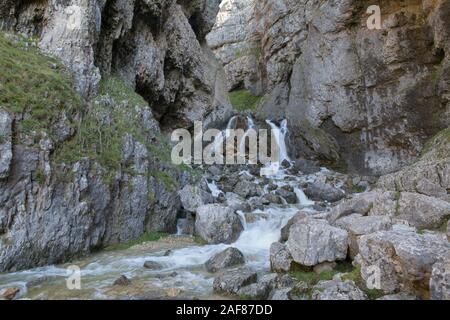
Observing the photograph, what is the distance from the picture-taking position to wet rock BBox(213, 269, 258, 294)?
24.5 ft

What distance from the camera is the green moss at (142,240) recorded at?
11.3 m

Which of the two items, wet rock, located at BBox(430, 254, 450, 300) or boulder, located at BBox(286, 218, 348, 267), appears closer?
wet rock, located at BBox(430, 254, 450, 300)

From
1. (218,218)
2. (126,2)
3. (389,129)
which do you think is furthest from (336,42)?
(218,218)

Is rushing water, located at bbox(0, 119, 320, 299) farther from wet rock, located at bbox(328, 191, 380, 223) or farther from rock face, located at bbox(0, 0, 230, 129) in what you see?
rock face, located at bbox(0, 0, 230, 129)

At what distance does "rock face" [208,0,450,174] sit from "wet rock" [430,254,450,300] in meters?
20.6

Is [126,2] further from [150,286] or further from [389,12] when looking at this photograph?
[389,12]

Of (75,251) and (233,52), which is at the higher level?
(233,52)

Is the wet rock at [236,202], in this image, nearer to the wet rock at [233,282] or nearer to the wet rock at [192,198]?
the wet rock at [192,198]

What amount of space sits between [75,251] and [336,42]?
2495 cm

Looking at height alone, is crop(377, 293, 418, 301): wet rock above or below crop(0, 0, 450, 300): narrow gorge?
below

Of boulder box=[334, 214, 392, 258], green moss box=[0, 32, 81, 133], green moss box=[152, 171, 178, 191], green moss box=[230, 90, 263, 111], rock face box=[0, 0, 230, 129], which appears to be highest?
green moss box=[230, 90, 263, 111]

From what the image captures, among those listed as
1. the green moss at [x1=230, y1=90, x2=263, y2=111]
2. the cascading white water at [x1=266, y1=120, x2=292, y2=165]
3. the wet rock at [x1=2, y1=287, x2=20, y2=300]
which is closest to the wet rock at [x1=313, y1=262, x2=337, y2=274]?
the wet rock at [x1=2, y1=287, x2=20, y2=300]

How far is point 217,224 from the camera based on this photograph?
12508 mm
